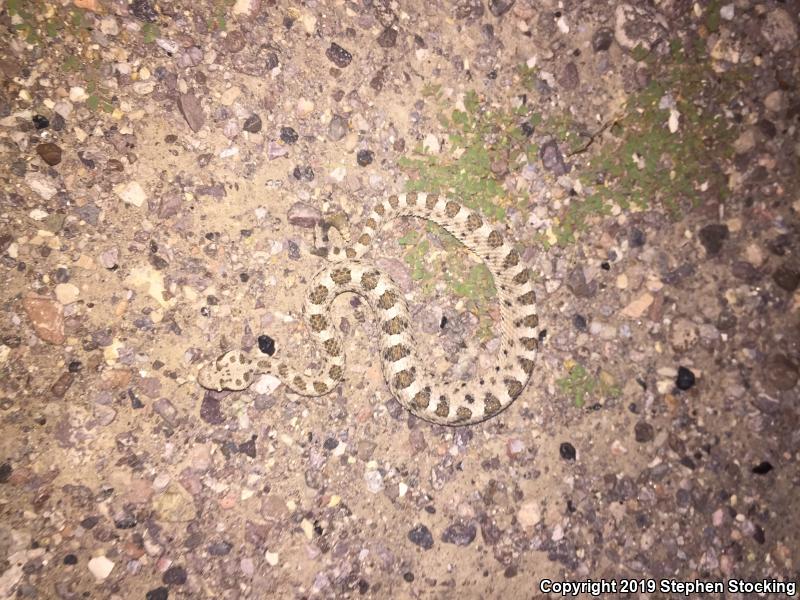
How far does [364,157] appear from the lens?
19.6 ft

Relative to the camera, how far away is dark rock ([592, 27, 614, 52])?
20.6 ft

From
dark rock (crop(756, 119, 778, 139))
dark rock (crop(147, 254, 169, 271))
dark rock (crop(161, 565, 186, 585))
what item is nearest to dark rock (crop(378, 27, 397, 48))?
dark rock (crop(147, 254, 169, 271))

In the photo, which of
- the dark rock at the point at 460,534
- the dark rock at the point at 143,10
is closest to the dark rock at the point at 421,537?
the dark rock at the point at 460,534

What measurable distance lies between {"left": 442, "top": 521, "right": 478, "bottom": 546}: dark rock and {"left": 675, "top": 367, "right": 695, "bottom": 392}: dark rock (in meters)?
3.29

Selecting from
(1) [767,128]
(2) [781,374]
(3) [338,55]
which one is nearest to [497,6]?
(3) [338,55]

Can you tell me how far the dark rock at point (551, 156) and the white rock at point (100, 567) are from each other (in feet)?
23.1

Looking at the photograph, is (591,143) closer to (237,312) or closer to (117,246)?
(237,312)

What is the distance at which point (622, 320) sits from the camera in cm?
627

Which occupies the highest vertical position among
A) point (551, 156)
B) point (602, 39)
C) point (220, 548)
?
point (602, 39)

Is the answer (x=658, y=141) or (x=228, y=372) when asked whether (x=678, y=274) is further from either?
(x=228, y=372)

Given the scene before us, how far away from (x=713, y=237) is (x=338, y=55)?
18.1ft

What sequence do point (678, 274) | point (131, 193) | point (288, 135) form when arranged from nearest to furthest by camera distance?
point (131, 193)
point (288, 135)
point (678, 274)

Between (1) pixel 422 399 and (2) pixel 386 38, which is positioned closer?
(1) pixel 422 399

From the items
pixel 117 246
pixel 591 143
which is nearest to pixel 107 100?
pixel 117 246
